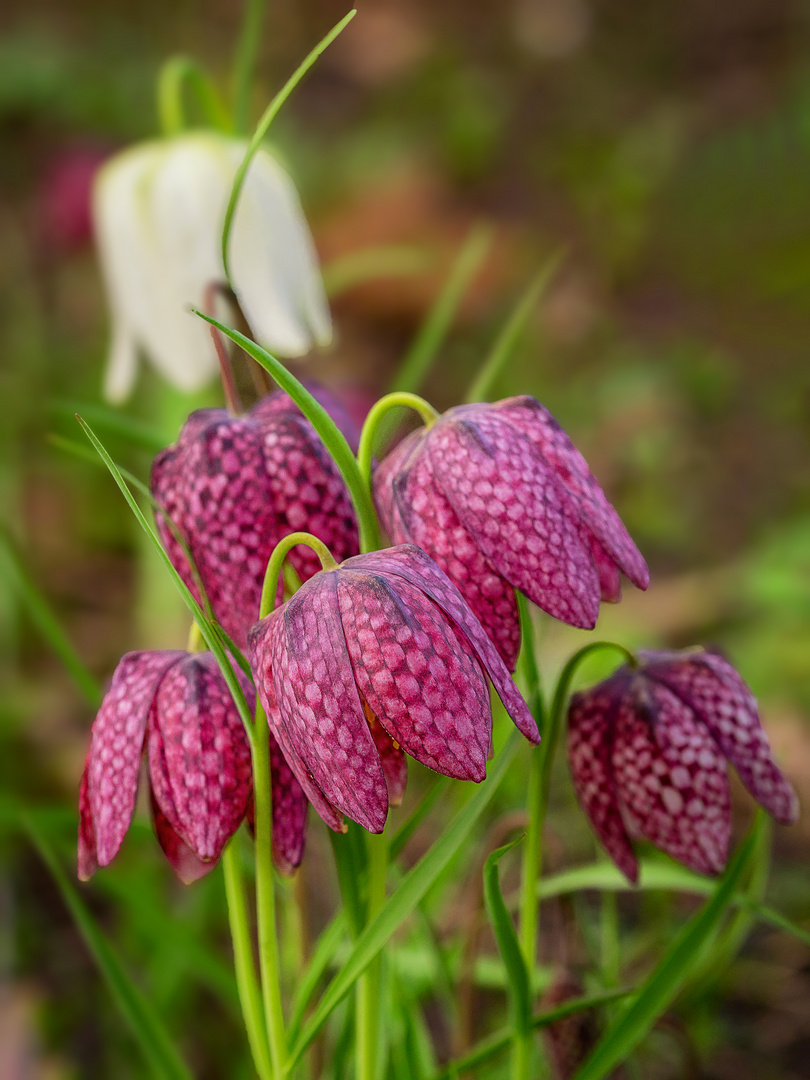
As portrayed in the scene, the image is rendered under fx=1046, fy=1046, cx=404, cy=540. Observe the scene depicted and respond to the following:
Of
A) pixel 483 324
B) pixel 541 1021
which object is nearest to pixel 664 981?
pixel 541 1021

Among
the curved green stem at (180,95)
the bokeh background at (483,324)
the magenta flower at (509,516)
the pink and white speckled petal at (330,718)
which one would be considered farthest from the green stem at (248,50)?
the pink and white speckled petal at (330,718)

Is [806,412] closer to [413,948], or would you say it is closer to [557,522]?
[413,948]

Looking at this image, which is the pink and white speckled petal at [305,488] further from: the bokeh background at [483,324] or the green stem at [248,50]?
the green stem at [248,50]

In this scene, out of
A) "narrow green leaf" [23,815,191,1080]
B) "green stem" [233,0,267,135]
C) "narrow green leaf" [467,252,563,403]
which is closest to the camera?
"narrow green leaf" [23,815,191,1080]

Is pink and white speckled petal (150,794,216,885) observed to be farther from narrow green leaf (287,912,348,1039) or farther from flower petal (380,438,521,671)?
flower petal (380,438,521,671)

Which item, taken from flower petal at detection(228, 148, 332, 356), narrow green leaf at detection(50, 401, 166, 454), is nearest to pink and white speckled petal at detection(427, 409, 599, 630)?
narrow green leaf at detection(50, 401, 166, 454)

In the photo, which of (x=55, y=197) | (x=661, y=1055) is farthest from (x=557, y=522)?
(x=55, y=197)

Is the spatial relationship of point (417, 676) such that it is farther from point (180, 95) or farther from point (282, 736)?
point (180, 95)
